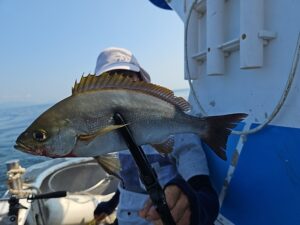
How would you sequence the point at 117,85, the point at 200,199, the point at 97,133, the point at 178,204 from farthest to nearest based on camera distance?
the point at 200,199 < the point at 178,204 < the point at 117,85 < the point at 97,133

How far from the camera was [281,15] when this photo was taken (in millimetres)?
1226

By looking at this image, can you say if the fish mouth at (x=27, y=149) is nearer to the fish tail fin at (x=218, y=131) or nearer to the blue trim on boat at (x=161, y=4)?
the fish tail fin at (x=218, y=131)

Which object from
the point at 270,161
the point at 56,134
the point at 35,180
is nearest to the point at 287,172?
the point at 270,161

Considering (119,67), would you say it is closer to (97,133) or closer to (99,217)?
(97,133)

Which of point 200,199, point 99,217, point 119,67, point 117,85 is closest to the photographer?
point 117,85

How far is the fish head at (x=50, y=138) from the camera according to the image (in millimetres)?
958

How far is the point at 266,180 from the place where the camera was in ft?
4.44

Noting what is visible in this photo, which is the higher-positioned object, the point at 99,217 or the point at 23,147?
the point at 23,147

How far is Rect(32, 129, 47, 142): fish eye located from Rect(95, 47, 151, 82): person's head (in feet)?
2.52

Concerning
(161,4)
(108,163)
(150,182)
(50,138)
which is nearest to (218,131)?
(150,182)

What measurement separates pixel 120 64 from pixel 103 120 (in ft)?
2.58

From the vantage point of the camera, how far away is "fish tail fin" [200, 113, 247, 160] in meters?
1.11

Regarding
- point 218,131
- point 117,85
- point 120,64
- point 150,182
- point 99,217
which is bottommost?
point 99,217

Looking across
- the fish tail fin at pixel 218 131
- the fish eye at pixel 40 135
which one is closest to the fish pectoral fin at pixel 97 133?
the fish eye at pixel 40 135
